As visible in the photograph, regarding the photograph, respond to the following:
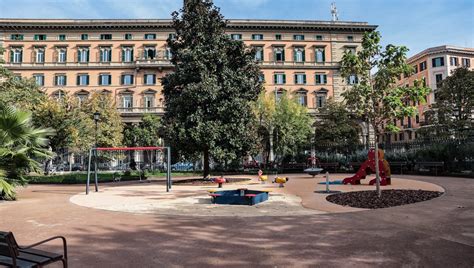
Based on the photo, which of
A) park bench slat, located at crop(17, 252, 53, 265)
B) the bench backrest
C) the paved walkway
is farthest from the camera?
the paved walkway

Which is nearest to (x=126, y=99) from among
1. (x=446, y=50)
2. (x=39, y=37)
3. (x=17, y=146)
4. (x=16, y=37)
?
(x=39, y=37)

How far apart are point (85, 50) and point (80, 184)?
4217 cm

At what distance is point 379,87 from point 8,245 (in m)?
11.2

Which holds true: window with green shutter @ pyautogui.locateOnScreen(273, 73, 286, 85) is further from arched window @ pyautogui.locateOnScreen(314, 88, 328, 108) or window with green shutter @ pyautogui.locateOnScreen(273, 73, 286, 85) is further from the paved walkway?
the paved walkway

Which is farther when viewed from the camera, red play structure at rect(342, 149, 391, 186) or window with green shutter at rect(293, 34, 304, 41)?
window with green shutter at rect(293, 34, 304, 41)

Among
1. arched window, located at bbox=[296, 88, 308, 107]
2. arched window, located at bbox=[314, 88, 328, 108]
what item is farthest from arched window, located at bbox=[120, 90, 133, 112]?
arched window, located at bbox=[314, 88, 328, 108]

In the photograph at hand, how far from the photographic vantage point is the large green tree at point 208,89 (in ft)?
70.4

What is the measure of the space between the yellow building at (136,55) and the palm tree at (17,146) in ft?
144

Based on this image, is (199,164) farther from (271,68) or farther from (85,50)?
(85,50)

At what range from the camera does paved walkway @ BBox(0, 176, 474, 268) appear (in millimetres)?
5633

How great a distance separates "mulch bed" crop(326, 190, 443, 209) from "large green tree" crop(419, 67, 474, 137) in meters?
27.0

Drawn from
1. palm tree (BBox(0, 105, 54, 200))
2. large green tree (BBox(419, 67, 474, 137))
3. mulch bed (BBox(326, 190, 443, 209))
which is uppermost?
large green tree (BBox(419, 67, 474, 137))

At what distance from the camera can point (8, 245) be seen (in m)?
3.87

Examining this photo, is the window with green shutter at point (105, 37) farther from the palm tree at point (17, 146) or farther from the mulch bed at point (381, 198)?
the mulch bed at point (381, 198)
